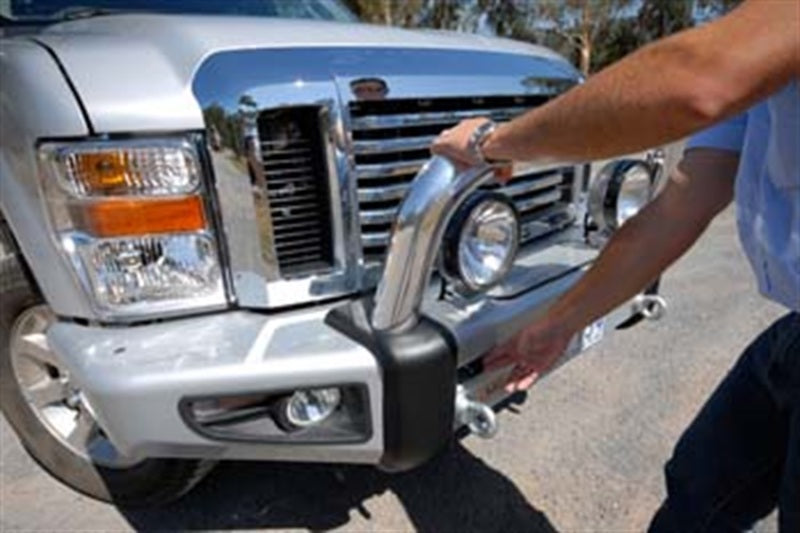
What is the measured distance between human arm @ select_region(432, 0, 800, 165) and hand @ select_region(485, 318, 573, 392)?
604 mm

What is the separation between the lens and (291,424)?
6.33ft

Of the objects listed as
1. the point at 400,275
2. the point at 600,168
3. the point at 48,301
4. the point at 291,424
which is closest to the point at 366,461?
the point at 291,424

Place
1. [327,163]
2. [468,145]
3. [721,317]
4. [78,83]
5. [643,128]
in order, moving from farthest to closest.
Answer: [721,317] → [327,163] → [78,83] → [468,145] → [643,128]

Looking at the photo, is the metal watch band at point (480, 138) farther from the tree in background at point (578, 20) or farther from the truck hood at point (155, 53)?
the tree in background at point (578, 20)

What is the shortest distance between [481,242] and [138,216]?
2.90 ft

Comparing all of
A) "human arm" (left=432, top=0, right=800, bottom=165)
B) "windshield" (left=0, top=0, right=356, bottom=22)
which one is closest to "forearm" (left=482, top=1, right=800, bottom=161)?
"human arm" (left=432, top=0, right=800, bottom=165)

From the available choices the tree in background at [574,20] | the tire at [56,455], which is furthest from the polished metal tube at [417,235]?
the tree in background at [574,20]

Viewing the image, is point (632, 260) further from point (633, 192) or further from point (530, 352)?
point (633, 192)

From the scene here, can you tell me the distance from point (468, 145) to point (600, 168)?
1.42m

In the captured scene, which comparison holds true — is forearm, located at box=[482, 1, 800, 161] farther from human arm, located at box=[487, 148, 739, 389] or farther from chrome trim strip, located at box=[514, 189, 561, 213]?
chrome trim strip, located at box=[514, 189, 561, 213]

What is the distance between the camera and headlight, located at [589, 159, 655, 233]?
108 inches

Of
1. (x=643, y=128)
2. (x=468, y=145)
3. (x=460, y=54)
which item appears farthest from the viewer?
(x=460, y=54)

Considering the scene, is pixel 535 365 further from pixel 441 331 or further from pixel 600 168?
pixel 600 168

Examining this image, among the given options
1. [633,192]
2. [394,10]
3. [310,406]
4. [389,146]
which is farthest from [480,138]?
[394,10]
